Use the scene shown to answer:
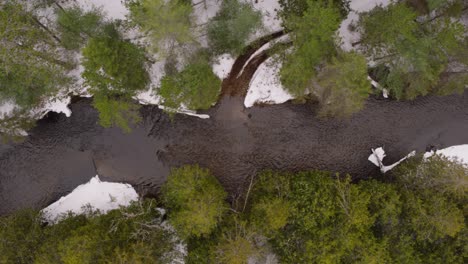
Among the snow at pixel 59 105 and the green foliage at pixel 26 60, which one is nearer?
the green foliage at pixel 26 60

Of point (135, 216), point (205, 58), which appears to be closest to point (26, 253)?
point (135, 216)

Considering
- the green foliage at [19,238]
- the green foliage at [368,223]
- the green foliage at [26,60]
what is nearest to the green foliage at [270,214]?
the green foliage at [368,223]

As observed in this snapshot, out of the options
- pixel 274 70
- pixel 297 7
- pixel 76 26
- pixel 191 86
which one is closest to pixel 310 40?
pixel 297 7

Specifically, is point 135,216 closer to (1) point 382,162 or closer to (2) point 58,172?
(2) point 58,172

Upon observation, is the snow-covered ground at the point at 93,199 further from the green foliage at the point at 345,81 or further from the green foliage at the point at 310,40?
the green foliage at the point at 345,81

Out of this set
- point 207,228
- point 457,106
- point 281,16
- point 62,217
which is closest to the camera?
point 207,228

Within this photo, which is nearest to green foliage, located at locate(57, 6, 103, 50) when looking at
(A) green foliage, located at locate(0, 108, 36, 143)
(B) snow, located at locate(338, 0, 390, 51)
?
(A) green foliage, located at locate(0, 108, 36, 143)
